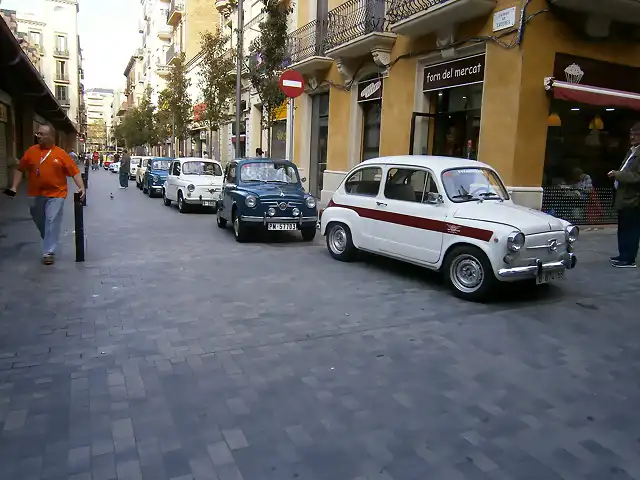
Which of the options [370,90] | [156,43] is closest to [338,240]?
[370,90]

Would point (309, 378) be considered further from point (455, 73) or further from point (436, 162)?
point (455, 73)

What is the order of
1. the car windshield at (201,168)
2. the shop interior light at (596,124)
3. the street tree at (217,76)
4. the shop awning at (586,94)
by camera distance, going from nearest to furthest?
the shop awning at (586,94), the shop interior light at (596,124), the car windshield at (201,168), the street tree at (217,76)

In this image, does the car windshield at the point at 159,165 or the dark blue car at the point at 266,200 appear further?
the car windshield at the point at 159,165

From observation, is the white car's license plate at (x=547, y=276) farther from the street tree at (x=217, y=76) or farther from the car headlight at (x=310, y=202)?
the street tree at (x=217, y=76)

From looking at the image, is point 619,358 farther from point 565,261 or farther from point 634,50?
point 634,50

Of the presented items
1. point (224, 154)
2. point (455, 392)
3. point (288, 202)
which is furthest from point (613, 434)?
point (224, 154)

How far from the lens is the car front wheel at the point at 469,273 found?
19.9 feet

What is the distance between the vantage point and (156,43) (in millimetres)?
57656

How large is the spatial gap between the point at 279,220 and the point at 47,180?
13.2 feet

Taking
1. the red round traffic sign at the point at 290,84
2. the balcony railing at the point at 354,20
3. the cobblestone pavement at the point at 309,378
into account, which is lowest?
the cobblestone pavement at the point at 309,378

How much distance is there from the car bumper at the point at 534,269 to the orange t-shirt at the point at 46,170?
607 centimetres

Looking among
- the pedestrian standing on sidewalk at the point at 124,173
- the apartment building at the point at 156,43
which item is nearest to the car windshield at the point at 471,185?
the pedestrian standing on sidewalk at the point at 124,173

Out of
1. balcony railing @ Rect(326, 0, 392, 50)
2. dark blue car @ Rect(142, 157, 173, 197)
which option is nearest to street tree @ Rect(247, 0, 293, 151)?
balcony railing @ Rect(326, 0, 392, 50)

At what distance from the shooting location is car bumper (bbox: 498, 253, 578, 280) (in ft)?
19.2
